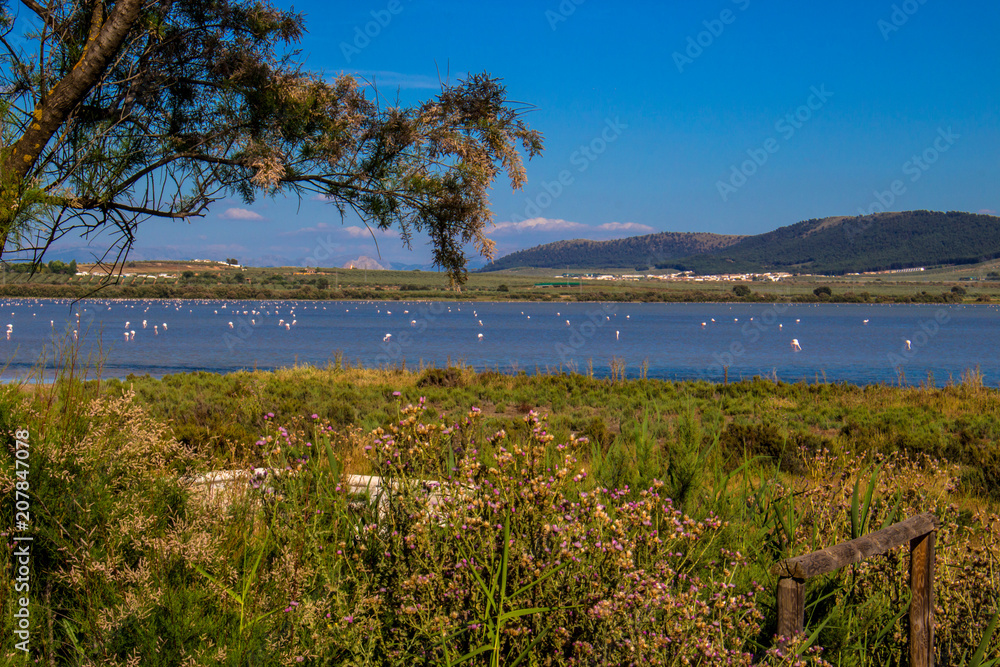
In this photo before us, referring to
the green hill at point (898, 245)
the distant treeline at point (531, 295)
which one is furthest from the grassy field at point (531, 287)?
the green hill at point (898, 245)

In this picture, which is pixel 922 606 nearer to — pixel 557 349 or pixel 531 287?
pixel 557 349

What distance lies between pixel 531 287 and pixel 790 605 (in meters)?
150

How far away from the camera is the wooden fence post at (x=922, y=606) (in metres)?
2.71

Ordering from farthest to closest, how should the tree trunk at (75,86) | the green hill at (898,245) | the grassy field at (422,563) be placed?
the green hill at (898,245) → the tree trunk at (75,86) → the grassy field at (422,563)

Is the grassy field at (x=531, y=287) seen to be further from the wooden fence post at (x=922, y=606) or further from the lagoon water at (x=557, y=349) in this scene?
the wooden fence post at (x=922, y=606)

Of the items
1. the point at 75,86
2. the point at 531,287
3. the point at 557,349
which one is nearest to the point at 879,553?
the point at 75,86

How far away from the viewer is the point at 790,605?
2.22 meters

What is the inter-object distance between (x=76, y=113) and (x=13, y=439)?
2274 mm

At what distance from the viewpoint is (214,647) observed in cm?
206

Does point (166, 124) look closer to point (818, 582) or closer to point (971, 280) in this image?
point (818, 582)

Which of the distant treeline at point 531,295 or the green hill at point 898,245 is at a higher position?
the green hill at point 898,245

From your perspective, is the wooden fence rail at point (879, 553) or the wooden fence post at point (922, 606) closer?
the wooden fence rail at point (879, 553)

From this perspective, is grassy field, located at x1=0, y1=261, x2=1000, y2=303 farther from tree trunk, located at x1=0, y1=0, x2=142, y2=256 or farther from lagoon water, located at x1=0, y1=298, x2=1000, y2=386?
tree trunk, located at x1=0, y1=0, x2=142, y2=256

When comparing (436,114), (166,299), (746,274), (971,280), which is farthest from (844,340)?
(746,274)
